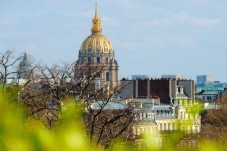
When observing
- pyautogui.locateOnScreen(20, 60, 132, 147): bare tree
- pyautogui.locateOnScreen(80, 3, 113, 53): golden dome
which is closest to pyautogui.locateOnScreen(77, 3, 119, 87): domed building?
pyautogui.locateOnScreen(80, 3, 113, 53): golden dome

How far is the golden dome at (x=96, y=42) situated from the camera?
167750 millimetres

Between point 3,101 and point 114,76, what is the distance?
16704cm

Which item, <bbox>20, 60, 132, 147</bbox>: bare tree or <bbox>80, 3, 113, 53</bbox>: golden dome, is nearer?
<bbox>20, 60, 132, 147</bbox>: bare tree

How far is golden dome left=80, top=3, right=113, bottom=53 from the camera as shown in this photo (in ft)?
550

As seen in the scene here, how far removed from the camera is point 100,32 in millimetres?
171125

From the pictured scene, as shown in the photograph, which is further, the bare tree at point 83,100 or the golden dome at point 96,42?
the golden dome at point 96,42

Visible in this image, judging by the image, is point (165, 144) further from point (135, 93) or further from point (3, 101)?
point (135, 93)

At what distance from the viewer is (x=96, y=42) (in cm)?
16912

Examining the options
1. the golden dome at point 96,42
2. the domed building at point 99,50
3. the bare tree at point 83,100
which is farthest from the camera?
the golden dome at point 96,42

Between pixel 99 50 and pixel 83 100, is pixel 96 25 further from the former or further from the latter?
pixel 83 100

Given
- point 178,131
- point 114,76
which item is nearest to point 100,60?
point 114,76

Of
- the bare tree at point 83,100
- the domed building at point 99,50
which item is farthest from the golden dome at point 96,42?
the bare tree at point 83,100

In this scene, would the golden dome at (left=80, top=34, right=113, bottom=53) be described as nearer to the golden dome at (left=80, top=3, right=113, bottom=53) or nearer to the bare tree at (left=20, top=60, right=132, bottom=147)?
the golden dome at (left=80, top=3, right=113, bottom=53)

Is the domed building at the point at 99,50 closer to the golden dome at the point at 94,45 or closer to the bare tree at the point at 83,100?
the golden dome at the point at 94,45
